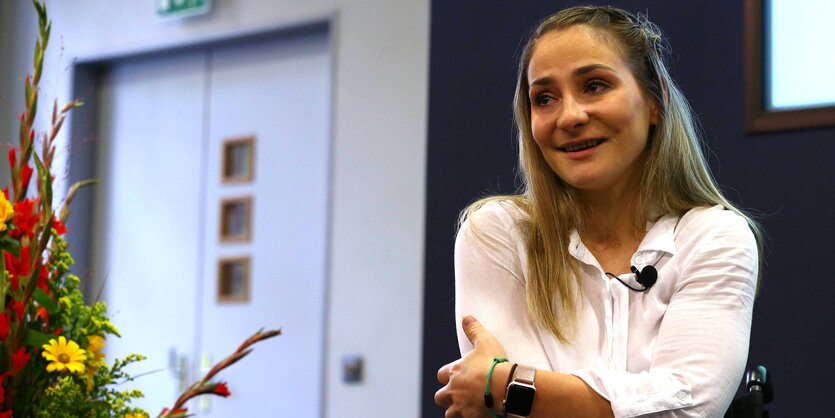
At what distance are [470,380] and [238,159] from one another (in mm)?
3587

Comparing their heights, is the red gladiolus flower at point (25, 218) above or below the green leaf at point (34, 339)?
above

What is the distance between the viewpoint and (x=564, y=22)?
173 centimetres

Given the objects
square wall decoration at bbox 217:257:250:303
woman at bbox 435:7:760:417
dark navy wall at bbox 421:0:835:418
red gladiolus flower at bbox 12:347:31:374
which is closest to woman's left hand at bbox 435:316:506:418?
woman at bbox 435:7:760:417

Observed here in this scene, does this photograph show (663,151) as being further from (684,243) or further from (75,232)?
(75,232)

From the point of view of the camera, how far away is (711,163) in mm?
2625

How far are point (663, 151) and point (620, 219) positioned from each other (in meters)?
0.13

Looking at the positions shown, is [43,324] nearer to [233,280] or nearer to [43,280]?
[43,280]

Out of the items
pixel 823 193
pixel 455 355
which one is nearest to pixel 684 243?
pixel 823 193

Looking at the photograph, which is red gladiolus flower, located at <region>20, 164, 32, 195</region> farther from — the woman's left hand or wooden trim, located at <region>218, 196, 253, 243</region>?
wooden trim, located at <region>218, 196, 253, 243</region>

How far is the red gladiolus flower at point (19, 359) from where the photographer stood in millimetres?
1153

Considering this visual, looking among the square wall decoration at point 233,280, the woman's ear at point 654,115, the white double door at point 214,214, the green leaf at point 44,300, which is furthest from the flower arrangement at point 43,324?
the square wall decoration at point 233,280

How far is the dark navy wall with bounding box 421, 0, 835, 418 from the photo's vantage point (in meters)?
2.47

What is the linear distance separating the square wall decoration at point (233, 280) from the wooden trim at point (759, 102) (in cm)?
277

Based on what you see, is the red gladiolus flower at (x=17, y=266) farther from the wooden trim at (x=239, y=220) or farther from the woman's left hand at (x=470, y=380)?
the wooden trim at (x=239, y=220)
